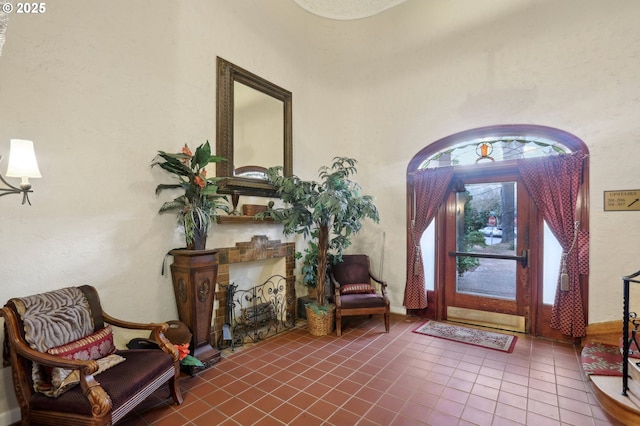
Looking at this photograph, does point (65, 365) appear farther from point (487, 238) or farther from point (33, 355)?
point (487, 238)

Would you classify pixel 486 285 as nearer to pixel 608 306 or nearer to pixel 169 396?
pixel 608 306

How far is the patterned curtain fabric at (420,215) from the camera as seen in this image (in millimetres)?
4324

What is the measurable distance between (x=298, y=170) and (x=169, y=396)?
322 cm

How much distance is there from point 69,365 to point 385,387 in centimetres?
234

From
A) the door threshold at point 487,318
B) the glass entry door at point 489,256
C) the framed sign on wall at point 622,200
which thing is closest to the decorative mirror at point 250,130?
the glass entry door at point 489,256

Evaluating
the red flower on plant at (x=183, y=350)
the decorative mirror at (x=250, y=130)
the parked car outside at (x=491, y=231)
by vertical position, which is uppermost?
the decorative mirror at (x=250, y=130)

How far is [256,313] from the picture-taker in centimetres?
405

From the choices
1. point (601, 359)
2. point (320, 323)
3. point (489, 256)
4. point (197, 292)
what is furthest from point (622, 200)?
point (197, 292)

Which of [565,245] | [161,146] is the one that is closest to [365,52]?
[161,146]

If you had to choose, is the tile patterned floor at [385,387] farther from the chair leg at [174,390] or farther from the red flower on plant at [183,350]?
the red flower on plant at [183,350]

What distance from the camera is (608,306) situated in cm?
334

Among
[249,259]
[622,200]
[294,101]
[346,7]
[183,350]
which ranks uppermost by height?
[346,7]

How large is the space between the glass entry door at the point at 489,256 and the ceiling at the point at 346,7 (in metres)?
3.08

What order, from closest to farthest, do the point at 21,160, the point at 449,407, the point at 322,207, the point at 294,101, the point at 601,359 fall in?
A: 1. the point at 21,160
2. the point at 449,407
3. the point at 601,359
4. the point at 322,207
5. the point at 294,101
